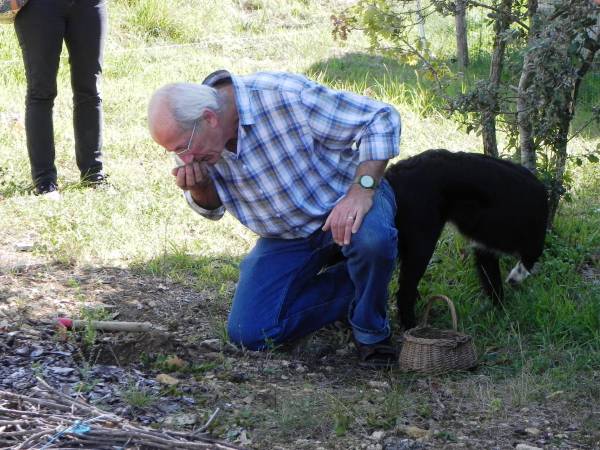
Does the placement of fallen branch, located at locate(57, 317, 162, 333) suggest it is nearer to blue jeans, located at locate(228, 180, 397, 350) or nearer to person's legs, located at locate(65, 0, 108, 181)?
blue jeans, located at locate(228, 180, 397, 350)

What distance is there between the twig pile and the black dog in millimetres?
1624

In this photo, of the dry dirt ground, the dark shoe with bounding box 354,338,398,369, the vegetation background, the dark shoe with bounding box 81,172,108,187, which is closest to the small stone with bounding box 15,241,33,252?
the vegetation background

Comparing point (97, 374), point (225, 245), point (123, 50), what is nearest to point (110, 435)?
point (97, 374)

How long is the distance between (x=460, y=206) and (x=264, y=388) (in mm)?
1426

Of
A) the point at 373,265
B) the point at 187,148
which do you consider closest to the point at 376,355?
the point at 373,265

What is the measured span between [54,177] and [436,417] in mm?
4069

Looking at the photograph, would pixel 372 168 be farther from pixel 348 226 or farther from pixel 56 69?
pixel 56 69

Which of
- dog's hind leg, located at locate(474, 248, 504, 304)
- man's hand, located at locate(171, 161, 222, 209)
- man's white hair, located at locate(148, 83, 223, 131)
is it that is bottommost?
dog's hind leg, located at locate(474, 248, 504, 304)

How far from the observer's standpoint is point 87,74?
6707 mm

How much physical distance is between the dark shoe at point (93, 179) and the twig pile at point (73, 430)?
146 inches

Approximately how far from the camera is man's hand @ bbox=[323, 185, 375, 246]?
4.07 meters

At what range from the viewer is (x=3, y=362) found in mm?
3955

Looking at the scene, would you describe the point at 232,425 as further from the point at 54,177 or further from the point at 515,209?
the point at 54,177

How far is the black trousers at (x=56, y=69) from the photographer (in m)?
6.37
